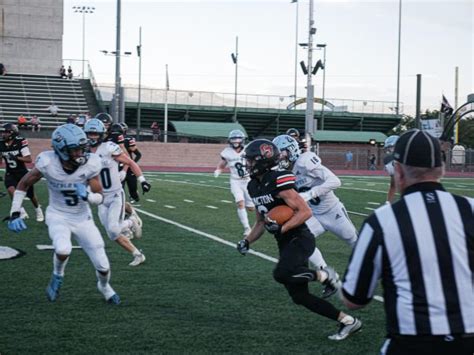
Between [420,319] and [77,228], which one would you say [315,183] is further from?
[420,319]

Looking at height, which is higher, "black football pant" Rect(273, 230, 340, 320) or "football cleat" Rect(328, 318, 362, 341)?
"black football pant" Rect(273, 230, 340, 320)

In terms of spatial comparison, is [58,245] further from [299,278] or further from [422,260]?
[422,260]

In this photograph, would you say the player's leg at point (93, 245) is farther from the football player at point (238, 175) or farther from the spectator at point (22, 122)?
the spectator at point (22, 122)

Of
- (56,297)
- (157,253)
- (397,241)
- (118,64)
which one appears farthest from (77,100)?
(397,241)

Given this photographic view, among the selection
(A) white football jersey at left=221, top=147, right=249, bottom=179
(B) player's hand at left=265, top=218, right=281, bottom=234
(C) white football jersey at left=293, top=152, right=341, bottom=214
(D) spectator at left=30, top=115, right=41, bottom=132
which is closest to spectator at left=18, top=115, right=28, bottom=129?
(D) spectator at left=30, top=115, right=41, bottom=132

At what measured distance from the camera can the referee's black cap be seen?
2.88m

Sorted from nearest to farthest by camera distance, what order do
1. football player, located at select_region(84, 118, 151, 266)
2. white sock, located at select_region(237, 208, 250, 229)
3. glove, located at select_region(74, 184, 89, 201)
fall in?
1. glove, located at select_region(74, 184, 89, 201)
2. football player, located at select_region(84, 118, 151, 266)
3. white sock, located at select_region(237, 208, 250, 229)

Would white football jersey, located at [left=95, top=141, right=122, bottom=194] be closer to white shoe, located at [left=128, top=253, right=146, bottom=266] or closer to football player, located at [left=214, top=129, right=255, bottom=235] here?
white shoe, located at [left=128, top=253, right=146, bottom=266]

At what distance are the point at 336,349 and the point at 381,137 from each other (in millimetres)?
49436

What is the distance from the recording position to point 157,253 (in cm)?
1012

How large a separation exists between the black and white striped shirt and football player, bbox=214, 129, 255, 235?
901cm

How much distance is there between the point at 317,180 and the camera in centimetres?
843

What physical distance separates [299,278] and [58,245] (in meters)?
2.29

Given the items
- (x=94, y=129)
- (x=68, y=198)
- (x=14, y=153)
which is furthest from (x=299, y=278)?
(x=14, y=153)
